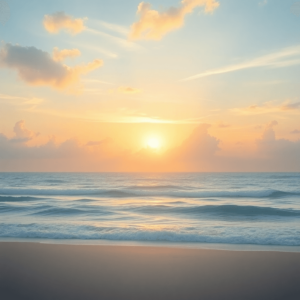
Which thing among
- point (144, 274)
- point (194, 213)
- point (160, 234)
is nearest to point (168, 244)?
point (160, 234)

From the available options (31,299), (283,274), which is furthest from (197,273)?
(31,299)

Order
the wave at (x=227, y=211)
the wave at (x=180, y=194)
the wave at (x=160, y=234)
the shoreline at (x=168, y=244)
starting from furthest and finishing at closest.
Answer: the wave at (x=180, y=194)
the wave at (x=227, y=211)
the wave at (x=160, y=234)
the shoreline at (x=168, y=244)

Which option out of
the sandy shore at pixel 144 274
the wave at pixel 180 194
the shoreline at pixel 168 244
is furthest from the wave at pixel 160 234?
the wave at pixel 180 194

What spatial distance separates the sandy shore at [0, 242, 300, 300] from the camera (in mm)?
5660

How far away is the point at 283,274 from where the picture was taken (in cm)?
655

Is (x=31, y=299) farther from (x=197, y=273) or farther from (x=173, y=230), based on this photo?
(x=173, y=230)

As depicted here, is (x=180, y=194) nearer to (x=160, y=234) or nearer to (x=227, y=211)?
(x=227, y=211)

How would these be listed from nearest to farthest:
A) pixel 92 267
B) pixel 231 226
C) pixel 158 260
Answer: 1. pixel 92 267
2. pixel 158 260
3. pixel 231 226

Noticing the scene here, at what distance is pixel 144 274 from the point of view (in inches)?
261

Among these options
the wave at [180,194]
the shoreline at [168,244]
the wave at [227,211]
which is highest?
the shoreline at [168,244]

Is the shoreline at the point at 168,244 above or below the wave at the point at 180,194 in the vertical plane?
above

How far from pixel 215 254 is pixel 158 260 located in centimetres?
162

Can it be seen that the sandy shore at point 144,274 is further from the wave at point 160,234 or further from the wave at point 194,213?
the wave at point 194,213

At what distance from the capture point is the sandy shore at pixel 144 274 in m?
5.66
